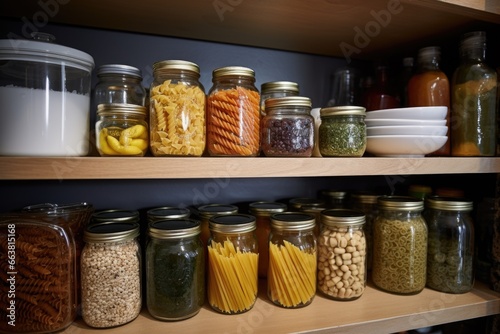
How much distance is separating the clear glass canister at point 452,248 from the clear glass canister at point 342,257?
0.78 ft

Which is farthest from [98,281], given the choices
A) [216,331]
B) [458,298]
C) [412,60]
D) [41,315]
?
[412,60]

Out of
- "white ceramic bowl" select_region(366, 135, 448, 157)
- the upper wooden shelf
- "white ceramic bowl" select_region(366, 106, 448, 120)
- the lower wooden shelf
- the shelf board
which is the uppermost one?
the upper wooden shelf

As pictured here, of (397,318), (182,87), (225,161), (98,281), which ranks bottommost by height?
(397,318)

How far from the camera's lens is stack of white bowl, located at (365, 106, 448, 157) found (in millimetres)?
832

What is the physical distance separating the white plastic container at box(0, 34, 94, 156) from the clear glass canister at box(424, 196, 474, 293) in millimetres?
966

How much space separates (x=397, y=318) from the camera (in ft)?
2.55

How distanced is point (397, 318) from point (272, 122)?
1.91 ft

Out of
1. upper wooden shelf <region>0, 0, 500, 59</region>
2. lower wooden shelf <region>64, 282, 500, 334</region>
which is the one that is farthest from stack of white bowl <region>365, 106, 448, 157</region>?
lower wooden shelf <region>64, 282, 500, 334</region>

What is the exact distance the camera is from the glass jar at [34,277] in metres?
0.64

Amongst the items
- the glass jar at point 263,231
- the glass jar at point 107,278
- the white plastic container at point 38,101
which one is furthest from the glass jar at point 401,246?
the white plastic container at point 38,101

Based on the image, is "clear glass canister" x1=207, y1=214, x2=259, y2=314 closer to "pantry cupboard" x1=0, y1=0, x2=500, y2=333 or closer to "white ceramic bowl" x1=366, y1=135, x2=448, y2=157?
"pantry cupboard" x1=0, y1=0, x2=500, y2=333

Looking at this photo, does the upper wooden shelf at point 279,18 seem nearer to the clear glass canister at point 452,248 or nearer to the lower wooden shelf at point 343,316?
the clear glass canister at point 452,248

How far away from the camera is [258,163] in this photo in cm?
70

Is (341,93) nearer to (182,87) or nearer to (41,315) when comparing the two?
(182,87)
